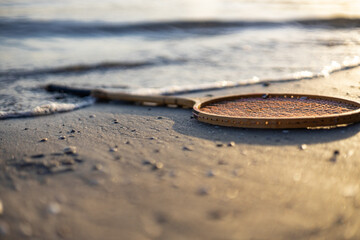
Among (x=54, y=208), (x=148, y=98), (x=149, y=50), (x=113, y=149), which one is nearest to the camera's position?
(x=54, y=208)

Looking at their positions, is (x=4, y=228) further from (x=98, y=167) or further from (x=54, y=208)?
(x=98, y=167)

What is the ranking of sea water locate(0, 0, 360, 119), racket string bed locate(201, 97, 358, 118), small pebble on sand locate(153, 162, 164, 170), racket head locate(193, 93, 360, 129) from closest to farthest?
small pebble on sand locate(153, 162, 164, 170) → racket head locate(193, 93, 360, 129) → racket string bed locate(201, 97, 358, 118) → sea water locate(0, 0, 360, 119)

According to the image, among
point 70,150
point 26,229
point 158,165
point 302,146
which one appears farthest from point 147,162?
point 302,146

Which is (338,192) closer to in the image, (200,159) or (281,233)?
(281,233)

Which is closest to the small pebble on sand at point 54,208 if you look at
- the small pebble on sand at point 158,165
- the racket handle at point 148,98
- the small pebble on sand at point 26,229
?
the small pebble on sand at point 26,229

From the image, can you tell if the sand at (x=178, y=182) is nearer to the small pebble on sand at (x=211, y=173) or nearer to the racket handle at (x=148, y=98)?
the small pebble on sand at (x=211, y=173)

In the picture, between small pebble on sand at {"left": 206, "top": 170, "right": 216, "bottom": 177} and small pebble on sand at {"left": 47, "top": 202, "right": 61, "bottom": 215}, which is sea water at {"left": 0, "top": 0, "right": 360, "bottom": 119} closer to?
small pebble on sand at {"left": 47, "top": 202, "right": 61, "bottom": 215}

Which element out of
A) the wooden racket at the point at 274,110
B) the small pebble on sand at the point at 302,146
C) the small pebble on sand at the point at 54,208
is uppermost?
the wooden racket at the point at 274,110

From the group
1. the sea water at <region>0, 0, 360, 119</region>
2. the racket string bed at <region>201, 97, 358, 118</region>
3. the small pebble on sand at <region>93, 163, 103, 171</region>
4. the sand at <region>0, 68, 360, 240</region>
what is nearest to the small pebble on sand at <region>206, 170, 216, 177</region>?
the sand at <region>0, 68, 360, 240</region>
